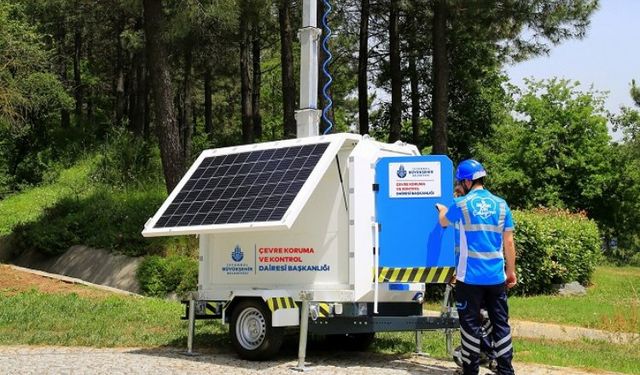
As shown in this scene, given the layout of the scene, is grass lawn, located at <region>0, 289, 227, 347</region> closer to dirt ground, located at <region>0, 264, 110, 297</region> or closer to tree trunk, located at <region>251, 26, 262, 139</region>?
dirt ground, located at <region>0, 264, 110, 297</region>

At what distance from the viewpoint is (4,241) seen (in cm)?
2362

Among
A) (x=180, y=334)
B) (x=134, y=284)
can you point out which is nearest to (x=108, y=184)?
(x=134, y=284)

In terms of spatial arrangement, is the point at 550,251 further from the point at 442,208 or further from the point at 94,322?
the point at 442,208

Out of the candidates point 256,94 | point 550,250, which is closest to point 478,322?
point 550,250

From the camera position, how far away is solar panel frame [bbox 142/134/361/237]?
325 inches

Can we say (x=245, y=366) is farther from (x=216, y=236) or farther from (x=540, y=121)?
(x=540, y=121)

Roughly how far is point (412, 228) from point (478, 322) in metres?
1.51

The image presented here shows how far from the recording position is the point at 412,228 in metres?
8.55

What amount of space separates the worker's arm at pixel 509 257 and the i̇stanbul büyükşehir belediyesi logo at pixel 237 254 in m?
3.52

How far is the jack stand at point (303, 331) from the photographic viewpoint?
27.4ft

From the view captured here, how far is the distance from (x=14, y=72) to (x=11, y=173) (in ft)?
30.7

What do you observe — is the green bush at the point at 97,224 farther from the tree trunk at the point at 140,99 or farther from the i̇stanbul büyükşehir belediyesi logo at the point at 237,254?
the tree trunk at the point at 140,99

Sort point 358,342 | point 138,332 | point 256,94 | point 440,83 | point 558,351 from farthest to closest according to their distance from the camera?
point 256,94 → point 440,83 → point 138,332 → point 358,342 → point 558,351

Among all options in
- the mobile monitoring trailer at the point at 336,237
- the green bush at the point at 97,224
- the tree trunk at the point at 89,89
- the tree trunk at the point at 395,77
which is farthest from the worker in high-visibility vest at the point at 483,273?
the tree trunk at the point at 89,89
